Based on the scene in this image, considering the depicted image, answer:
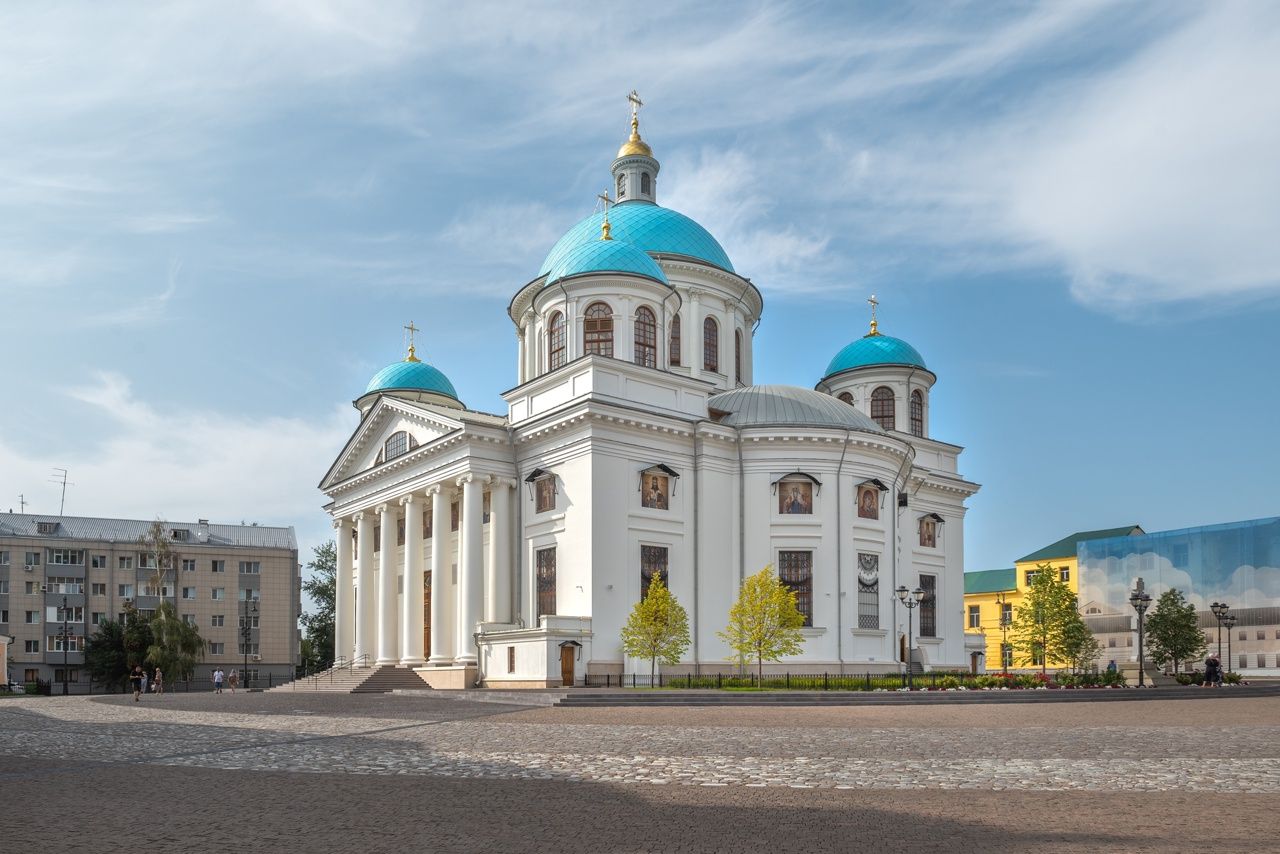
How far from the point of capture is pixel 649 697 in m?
27.9

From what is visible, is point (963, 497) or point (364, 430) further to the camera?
point (963, 497)

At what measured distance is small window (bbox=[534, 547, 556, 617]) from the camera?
39.9m

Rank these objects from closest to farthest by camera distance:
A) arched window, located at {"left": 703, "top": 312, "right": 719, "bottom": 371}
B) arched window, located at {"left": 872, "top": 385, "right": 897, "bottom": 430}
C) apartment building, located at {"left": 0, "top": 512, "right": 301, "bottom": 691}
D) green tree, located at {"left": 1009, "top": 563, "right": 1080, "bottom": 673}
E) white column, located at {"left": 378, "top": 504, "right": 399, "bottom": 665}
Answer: white column, located at {"left": 378, "top": 504, "right": 399, "bottom": 665} < arched window, located at {"left": 703, "top": 312, "right": 719, "bottom": 371} < green tree, located at {"left": 1009, "top": 563, "right": 1080, "bottom": 673} < arched window, located at {"left": 872, "top": 385, "right": 897, "bottom": 430} < apartment building, located at {"left": 0, "top": 512, "right": 301, "bottom": 691}

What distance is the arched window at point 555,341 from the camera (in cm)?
4425

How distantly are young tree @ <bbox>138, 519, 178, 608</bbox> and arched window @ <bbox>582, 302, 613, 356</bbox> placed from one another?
121 ft

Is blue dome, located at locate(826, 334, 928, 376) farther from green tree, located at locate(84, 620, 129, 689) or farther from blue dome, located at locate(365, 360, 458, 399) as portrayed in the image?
green tree, located at locate(84, 620, 129, 689)

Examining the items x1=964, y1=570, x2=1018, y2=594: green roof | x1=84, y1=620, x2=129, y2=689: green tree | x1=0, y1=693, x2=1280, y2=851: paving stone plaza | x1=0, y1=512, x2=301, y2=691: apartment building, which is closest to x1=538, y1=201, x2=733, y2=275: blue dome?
x1=0, y1=693, x2=1280, y2=851: paving stone plaza

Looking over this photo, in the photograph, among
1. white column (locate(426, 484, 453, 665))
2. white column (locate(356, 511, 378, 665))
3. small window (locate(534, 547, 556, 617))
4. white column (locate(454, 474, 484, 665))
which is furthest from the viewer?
white column (locate(356, 511, 378, 665))

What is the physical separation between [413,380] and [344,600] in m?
11.3

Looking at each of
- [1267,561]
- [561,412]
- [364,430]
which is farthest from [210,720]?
[1267,561]

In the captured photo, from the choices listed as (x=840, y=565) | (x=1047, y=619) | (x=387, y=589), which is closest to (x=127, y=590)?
(x=387, y=589)

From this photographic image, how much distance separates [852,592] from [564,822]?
32.4 m

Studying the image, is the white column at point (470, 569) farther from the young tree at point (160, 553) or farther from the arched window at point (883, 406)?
the young tree at point (160, 553)

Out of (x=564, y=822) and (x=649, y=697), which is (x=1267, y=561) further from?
(x=564, y=822)
